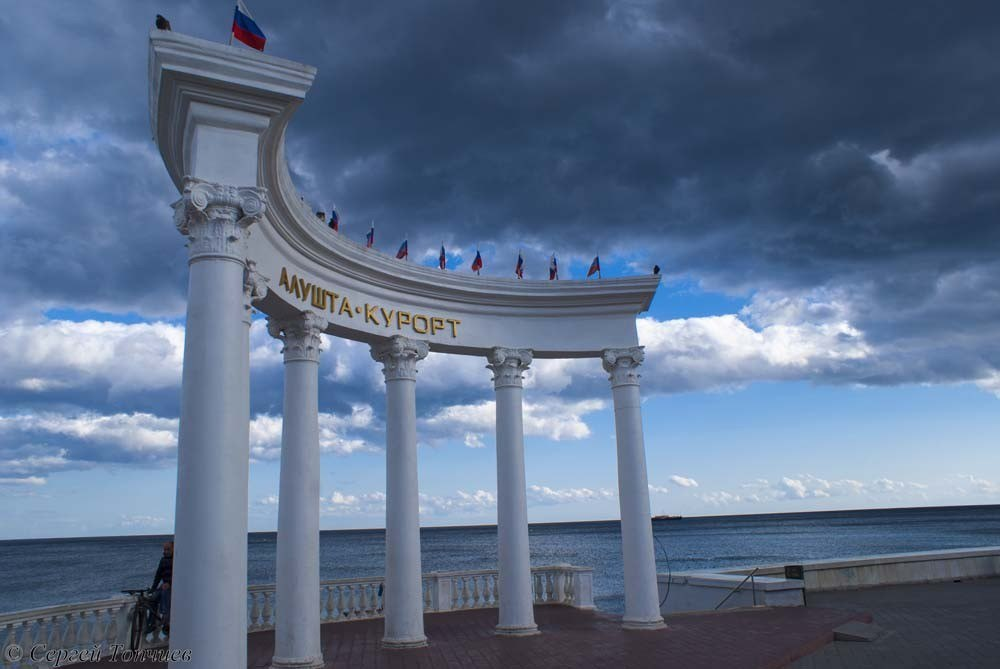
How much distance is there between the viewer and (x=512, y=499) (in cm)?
1894

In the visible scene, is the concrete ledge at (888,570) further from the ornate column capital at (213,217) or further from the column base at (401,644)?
the ornate column capital at (213,217)

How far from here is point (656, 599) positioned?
62.0 feet

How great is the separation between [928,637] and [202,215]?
1714cm

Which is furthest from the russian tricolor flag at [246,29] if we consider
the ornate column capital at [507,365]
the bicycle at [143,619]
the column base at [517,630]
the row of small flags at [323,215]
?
the column base at [517,630]

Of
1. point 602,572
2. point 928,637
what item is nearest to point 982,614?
point 928,637

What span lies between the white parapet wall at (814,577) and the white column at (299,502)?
13048 mm

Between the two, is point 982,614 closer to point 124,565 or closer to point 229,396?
point 229,396

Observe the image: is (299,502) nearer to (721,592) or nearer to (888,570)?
(721,592)

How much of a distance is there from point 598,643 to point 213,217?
12.5 metres

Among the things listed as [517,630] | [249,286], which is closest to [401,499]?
[517,630]

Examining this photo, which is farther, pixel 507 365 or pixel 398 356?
pixel 507 365

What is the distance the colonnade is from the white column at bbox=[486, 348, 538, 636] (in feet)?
0.12

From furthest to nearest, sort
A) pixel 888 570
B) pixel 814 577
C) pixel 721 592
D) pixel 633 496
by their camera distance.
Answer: pixel 888 570 → pixel 814 577 → pixel 721 592 → pixel 633 496

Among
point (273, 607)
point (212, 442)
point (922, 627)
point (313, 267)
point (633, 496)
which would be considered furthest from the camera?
A: point (273, 607)
